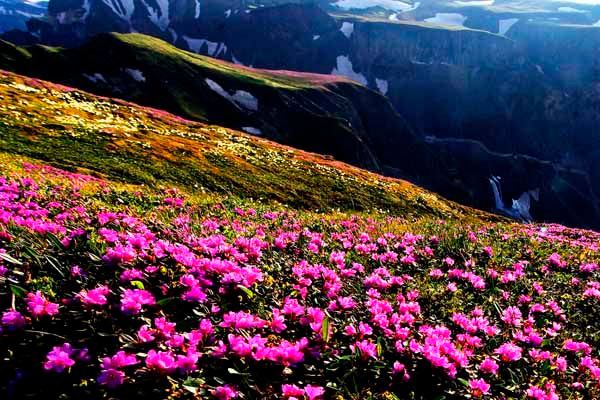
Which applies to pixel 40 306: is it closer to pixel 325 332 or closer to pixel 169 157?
pixel 325 332

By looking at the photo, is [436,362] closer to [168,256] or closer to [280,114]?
[168,256]

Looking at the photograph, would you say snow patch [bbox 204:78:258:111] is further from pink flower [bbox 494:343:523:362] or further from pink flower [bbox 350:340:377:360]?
pink flower [bbox 350:340:377:360]

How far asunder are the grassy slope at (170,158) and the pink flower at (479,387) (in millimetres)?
31175

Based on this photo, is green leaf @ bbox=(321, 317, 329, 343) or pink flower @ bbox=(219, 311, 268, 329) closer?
pink flower @ bbox=(219, 311, 268, 329)

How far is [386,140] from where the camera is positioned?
158750 millimetres

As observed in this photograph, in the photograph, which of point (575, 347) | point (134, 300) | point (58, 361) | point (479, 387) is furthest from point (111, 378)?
point (575, 347)

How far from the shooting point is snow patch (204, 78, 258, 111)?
118 meters

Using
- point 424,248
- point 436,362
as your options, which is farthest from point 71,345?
point 424,248

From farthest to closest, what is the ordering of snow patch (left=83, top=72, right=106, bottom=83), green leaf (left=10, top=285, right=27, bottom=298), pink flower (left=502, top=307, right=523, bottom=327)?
1. snow patch (left=83, top=72, right=106, bottom=83)
2. pink flower (left=502, top=307, right=523, bottom=327)
3. green leaf (left=10, top=285, right=27, bottom=298)

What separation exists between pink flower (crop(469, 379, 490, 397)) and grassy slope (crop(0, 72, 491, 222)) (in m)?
31.2

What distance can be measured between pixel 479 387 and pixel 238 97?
11962cm

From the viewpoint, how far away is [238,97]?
119562mm

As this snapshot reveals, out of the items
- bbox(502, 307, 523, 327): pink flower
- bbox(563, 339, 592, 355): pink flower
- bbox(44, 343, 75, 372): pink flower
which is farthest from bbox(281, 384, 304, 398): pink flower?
bbox(563, 339, 592, 355): pink flower

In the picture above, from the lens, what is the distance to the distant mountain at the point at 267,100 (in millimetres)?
105125
